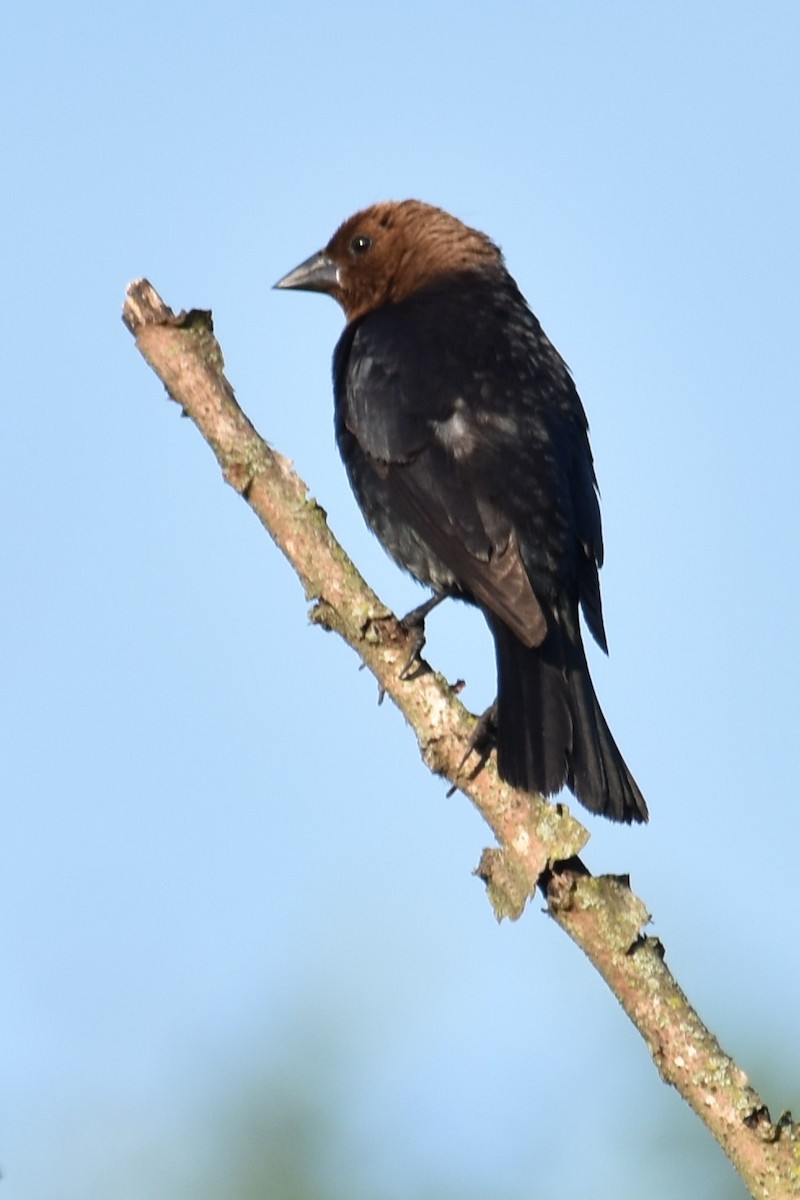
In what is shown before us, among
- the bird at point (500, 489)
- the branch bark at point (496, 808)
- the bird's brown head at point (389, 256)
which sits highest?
the bird's brown head at point (389, 256)

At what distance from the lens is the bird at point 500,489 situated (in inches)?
150

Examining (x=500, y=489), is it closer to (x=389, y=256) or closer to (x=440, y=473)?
(x=440, y=473)

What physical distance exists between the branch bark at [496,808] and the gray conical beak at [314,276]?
2.14 meters

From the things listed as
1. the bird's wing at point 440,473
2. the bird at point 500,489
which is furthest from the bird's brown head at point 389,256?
the bird's wing at point 440,473

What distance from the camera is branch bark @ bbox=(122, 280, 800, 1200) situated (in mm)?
2508

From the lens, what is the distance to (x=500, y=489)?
13.6ft

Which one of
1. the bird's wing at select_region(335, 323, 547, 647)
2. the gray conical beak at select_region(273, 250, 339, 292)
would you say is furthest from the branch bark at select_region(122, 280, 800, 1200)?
the gray conical beak at select_region(273, 250, 339, 292)

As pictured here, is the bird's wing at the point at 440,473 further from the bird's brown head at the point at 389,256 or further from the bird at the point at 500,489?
the bird's brown head at the point at 389,256

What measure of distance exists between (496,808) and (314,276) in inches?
114

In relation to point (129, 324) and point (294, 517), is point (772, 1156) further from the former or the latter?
point (129, 324)

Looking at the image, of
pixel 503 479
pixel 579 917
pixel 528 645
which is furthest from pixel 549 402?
pixel 579 917

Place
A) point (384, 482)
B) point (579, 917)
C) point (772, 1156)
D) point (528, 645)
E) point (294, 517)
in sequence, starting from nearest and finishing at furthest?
point (772, 1156) < point (579, 917) < point (294, 517) < point (528, 645) < point (384, 482)

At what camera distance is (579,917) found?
9.40ft

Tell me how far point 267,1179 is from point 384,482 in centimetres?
196
